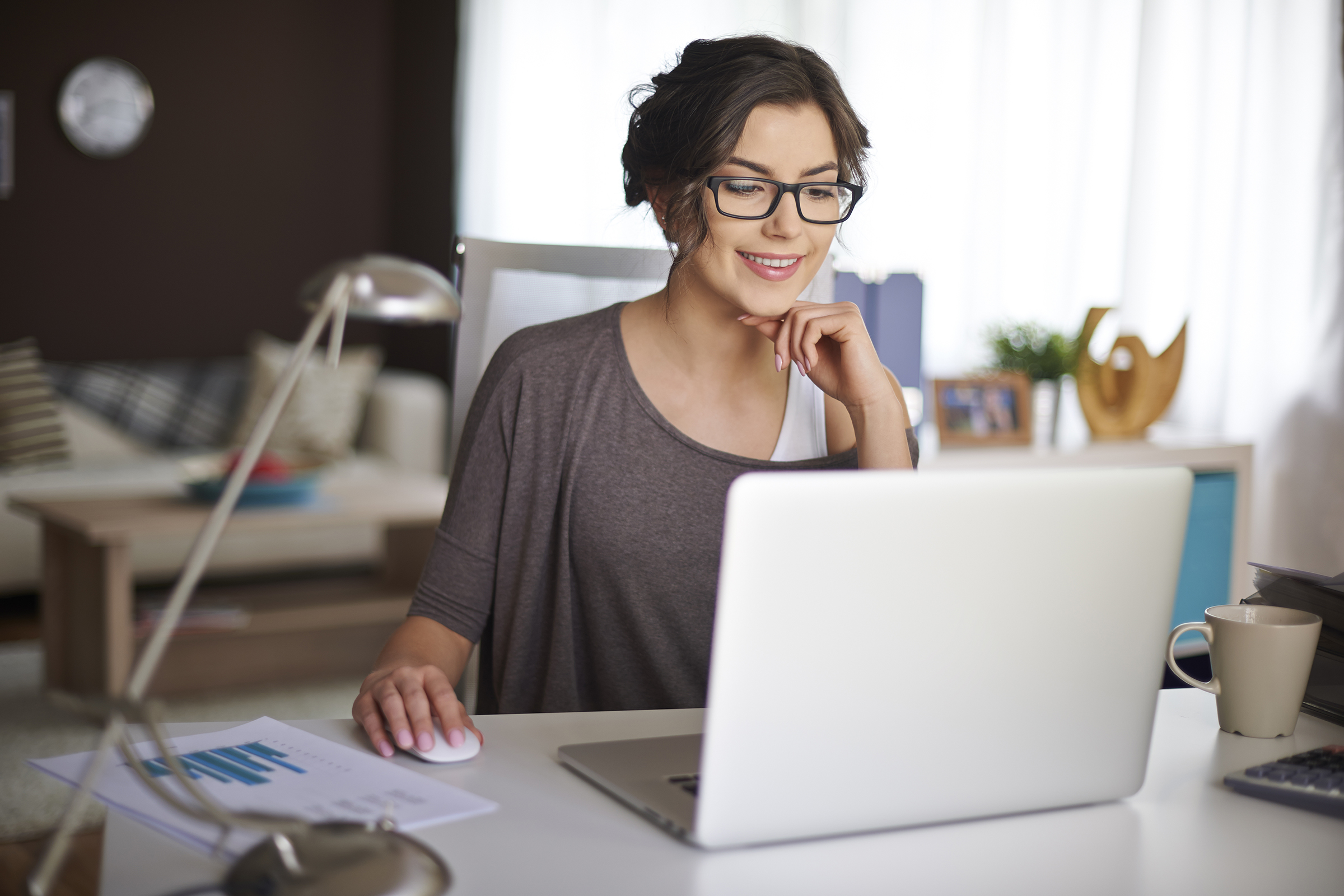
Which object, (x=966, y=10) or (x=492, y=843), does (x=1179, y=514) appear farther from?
(x=966, y=10)

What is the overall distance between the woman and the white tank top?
0.01 metres

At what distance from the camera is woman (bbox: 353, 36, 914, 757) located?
4.05 feet

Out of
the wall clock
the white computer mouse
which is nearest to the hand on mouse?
the white computer mouse

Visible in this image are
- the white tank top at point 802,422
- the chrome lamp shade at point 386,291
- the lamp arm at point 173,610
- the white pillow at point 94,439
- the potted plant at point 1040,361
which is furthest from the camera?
the white pillow at point 94,439

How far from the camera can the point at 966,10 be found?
10.7 feet

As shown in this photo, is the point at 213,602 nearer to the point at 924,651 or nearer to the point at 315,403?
the point at 315,403

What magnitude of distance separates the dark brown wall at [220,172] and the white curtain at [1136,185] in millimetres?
1919

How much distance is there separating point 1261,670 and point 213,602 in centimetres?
320

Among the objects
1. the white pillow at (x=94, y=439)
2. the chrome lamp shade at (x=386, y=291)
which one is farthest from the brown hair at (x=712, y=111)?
the white pillow at (x=94, y=439)

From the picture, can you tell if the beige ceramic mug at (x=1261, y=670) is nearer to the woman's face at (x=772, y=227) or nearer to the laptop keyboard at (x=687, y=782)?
the laptop keyboard at (x=687, y=782)

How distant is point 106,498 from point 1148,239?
8.95 ft

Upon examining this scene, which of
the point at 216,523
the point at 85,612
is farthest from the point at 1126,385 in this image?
the point at 85,612

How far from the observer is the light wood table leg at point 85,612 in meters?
2.81

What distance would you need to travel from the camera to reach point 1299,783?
82 cm
